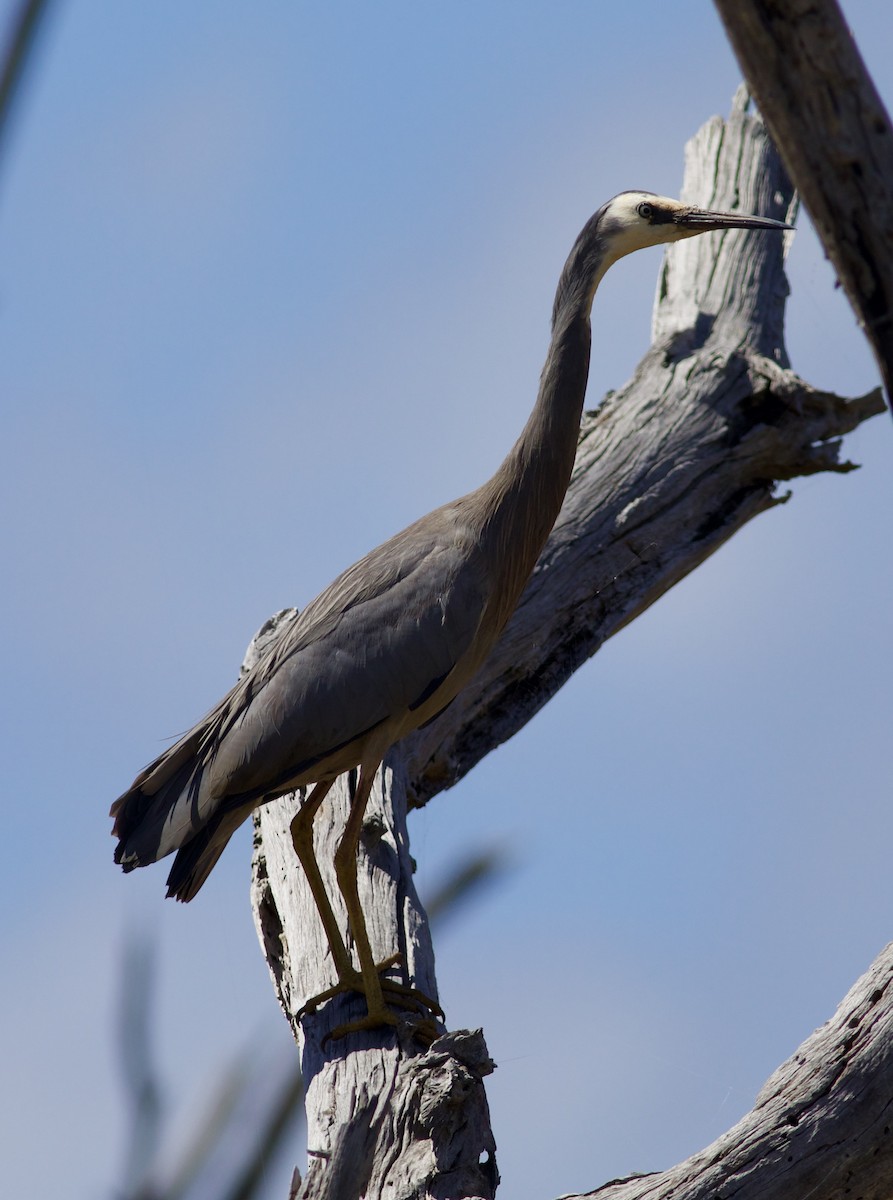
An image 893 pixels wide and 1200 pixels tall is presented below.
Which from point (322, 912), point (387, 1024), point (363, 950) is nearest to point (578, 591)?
point (322, 912)

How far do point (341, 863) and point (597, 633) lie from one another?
1.86 meters

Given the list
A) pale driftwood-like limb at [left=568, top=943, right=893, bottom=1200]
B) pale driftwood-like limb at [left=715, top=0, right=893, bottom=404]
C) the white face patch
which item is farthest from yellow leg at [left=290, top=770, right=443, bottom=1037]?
pale driftwood-like limb at [left=715, top=0, right=893, bottom=404]

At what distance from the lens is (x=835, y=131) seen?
2061 mm

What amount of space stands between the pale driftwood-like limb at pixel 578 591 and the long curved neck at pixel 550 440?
755 mm

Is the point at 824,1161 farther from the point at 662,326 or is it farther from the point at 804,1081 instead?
the point at 662,326

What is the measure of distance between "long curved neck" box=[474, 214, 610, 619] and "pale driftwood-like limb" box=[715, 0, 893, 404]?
266cm

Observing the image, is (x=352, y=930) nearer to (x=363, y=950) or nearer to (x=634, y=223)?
(x=363, y=950)

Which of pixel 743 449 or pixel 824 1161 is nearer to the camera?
pixel 824 1161

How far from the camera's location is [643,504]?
5863 mm

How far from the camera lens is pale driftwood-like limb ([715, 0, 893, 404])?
205 centimetres

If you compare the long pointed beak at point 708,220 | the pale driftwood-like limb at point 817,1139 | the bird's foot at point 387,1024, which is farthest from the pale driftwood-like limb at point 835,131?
the long pointed beak at point 708,220

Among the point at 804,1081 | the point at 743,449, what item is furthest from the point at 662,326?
the point at 804,1081

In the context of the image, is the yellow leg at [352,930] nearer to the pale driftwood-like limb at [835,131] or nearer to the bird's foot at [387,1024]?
the bird's foot at [387,1024]

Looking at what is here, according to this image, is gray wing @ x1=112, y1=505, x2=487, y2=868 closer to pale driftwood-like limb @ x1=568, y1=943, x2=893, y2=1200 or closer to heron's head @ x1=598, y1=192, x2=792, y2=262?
heron's head @ x1=598, y1=192, x2=792, y2=262
